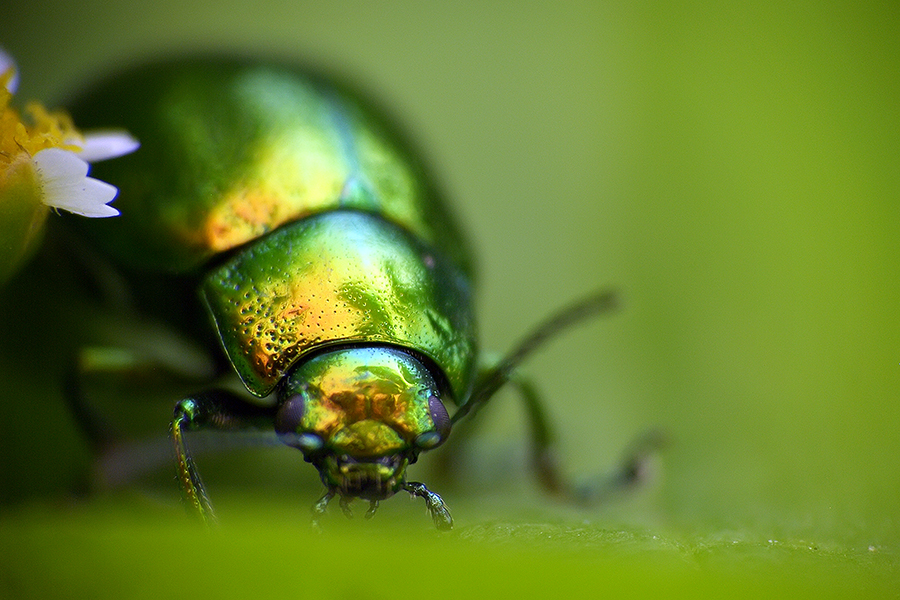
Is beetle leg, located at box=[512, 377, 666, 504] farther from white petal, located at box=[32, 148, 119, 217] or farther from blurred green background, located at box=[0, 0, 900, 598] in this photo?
white petal, located at box=[32, 148, 119, 217]

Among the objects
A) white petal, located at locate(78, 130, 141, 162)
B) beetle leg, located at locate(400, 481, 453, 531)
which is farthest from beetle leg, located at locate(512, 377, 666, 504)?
white petal, located at locate(78, 130, 141, 162)

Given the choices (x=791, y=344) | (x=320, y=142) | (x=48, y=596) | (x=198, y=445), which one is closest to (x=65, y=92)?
(x=320, y=142)

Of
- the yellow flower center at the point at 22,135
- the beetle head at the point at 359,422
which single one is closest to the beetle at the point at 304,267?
the beetle head at the point at 359,422

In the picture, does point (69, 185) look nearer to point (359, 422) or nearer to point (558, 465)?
point (359, 422)

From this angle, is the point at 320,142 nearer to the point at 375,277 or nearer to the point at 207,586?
the point at 375,277

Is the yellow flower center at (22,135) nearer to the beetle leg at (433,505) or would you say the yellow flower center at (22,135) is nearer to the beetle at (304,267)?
the beetle at (304,267)
